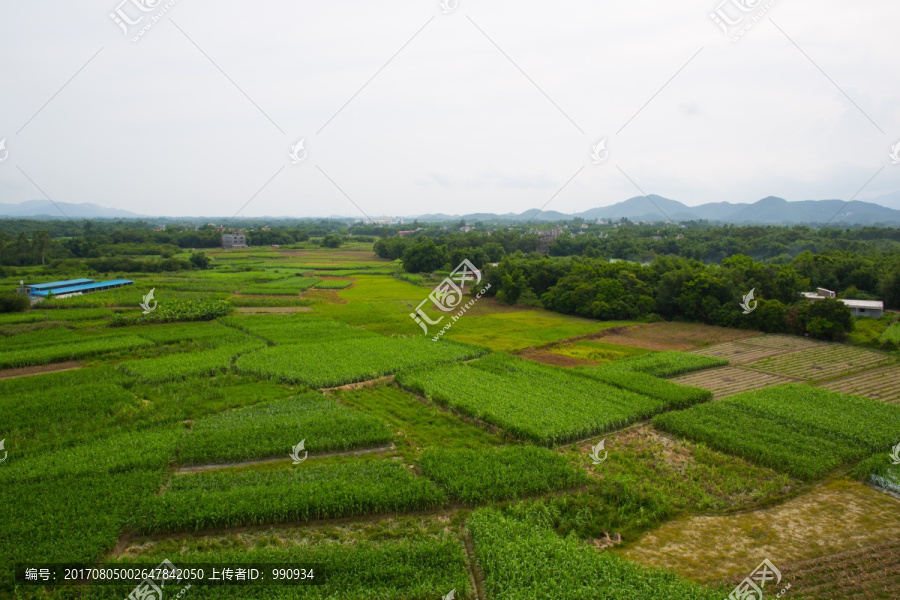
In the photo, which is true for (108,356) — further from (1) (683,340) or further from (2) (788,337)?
(2) (788,337)

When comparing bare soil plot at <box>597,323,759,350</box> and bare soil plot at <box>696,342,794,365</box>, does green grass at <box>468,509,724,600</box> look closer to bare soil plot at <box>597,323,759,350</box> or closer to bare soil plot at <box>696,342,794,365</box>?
bare soil plot at <box>696,342,794,365</box>

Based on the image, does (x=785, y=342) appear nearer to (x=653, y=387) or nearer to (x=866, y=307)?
(x=866, y=307)

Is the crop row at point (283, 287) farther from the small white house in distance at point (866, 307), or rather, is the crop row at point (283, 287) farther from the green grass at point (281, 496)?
the small white house in distance at point (866, 307)

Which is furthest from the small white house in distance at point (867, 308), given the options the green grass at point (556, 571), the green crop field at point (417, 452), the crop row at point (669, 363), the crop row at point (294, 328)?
the green grass at point (556, 571)

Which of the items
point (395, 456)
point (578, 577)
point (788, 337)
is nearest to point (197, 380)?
point (395, 456)

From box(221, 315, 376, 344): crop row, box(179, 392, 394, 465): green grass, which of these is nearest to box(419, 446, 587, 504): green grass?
box(179, 392, 394, 465): green grass

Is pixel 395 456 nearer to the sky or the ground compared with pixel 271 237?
nearer to the ground

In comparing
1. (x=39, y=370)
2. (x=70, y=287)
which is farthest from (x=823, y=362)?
(x=70, y=287)
